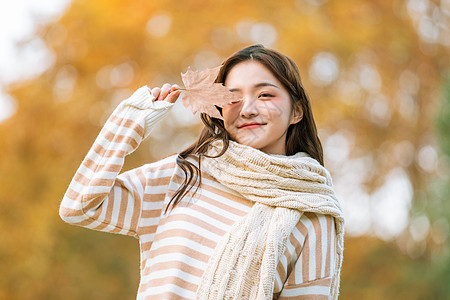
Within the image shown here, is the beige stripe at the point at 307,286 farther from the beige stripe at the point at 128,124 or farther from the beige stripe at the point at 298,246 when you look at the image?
the beige stripe at the point at 128,124

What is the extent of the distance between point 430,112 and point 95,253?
4891 mm

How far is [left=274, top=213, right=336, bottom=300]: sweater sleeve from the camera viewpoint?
66.3 inches

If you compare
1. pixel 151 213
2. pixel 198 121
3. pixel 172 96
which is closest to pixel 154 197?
pixel 151 213

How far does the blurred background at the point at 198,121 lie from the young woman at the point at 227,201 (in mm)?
5529

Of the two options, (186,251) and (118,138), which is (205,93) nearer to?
(118,138)

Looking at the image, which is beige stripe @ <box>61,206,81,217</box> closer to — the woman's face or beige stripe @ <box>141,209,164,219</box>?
beige stripe @ <box>141,209,164,219</box>

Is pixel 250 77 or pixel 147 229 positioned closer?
pixel 147 229

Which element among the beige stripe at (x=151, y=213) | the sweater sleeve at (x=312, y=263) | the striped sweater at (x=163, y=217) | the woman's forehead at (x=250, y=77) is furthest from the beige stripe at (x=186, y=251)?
the woman's forehead at (x=250, y=77)

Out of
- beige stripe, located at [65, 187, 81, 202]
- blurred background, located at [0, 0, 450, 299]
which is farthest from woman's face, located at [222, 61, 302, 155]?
blurred background, located at [0, 0, 450, 299]

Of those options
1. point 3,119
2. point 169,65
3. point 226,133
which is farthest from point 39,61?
point 226,133

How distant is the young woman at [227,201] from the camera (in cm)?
163

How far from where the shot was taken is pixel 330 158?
8.22 meters

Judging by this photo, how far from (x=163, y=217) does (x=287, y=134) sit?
1.52ft

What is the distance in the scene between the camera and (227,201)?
1760mm
